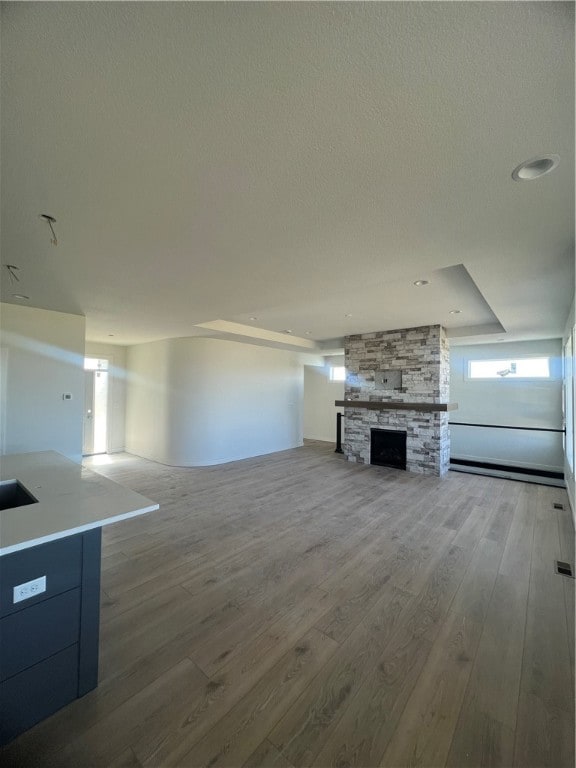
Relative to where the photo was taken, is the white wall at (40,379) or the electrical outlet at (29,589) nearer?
the electrical outlet at (29,589)

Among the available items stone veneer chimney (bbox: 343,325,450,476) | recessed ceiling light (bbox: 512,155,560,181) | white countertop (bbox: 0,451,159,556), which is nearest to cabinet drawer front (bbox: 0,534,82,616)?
white countertop (bbox: 0,451,159,556)

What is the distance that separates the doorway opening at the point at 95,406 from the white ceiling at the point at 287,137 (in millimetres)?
4995

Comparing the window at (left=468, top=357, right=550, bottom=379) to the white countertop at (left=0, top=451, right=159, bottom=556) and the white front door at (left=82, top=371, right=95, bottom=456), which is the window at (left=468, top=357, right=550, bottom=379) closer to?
the white countertop at (left=0, top=451, right=159, bottom=556)

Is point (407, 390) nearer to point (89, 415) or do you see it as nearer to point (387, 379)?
point (387, 379)

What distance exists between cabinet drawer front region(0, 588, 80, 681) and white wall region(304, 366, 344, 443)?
7.90 m

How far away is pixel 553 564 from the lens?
2857 millimetres

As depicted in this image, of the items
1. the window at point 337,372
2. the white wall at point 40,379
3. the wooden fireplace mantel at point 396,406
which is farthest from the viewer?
the window at point 337,372

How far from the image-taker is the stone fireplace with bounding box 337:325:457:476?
5.75 meters

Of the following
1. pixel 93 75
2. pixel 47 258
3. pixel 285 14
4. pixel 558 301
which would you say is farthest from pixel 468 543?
pixel 47 258

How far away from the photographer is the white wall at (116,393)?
7355 mm

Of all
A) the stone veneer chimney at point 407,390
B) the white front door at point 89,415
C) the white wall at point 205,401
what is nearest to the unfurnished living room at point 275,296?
the stone veneer chimney at point 407,390

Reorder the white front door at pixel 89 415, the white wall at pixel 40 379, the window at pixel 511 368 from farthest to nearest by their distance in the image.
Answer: the white front door at pixel 89 415 < the window at pixel 511 368 < the white wall at pixel 40 379

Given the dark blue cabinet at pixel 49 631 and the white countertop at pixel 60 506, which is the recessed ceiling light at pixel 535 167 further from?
the dark blue cabinet at pixel 49 631

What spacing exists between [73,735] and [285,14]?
110 inches
